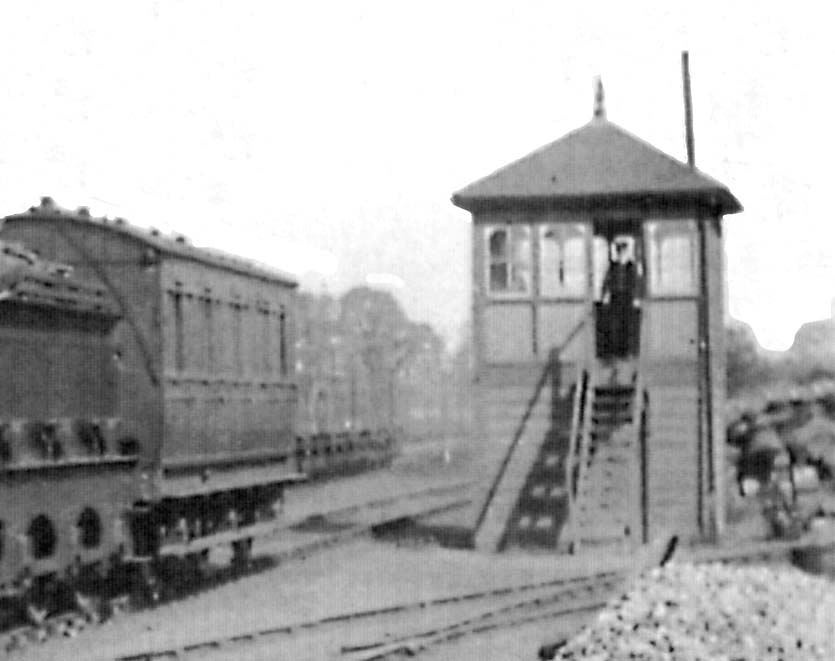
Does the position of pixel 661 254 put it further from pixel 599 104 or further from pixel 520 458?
pixel 520 458

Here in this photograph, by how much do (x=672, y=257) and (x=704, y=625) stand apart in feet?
36.6

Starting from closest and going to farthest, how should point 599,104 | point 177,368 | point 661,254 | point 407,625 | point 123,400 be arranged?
point 407,625 < point 123,400 < point 177,368 < point 661,254 < point 599,104

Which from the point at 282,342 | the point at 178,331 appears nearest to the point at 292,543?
the point at 282,342

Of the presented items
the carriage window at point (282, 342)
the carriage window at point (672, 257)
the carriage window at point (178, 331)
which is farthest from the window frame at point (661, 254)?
the carriage window at point (178, 331)

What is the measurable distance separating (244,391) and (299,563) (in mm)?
2566

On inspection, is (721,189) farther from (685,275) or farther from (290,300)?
(290,300)

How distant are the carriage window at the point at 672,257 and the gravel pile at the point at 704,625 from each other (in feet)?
31.6

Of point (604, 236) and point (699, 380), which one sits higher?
point (604, 236)

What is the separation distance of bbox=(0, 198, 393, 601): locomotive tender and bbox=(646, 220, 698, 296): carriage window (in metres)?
5.61

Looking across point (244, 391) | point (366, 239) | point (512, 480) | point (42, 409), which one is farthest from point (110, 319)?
point (366, 239)

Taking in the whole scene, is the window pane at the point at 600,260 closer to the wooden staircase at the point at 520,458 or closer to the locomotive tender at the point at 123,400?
the wooden staircase at the point at 520,458

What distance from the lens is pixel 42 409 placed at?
12930mm

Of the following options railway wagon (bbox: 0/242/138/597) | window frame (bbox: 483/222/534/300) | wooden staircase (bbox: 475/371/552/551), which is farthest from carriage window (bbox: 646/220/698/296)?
railway wagon (bbox: 0/242/138/597)

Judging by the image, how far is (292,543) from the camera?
2036 cm
